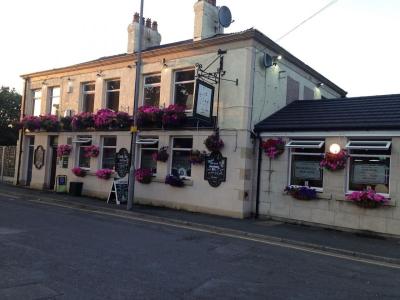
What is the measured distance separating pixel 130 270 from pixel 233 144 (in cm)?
904

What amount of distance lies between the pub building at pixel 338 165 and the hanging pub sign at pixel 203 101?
1.92 meters

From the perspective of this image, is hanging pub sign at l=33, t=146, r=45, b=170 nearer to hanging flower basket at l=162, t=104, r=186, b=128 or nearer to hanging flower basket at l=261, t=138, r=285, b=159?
hanging flower basket at l=162, t=104, r=186, b=128

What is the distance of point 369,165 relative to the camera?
1350cm

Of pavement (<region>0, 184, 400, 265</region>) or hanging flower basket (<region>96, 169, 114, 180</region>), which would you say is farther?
hanging flower basket (<region>96, 169, 114, 180</region>)

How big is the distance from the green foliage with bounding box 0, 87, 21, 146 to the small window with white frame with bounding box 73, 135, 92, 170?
80.5 feet

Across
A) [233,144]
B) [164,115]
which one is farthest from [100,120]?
[233,144]

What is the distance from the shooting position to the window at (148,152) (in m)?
18.3

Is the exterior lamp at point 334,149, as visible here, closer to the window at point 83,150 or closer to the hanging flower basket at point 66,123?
the window at point 83,150

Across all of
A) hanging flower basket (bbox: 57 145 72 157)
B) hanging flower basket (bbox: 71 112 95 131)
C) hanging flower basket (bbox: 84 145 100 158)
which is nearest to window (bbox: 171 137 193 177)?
hanging flower basket (bbox: 84 145 100 158)

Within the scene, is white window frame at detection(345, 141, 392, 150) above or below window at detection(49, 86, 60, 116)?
below

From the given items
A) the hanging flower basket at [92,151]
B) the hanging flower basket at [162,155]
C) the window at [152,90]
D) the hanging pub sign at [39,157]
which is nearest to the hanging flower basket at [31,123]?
the hanging pub sign at [39,157]

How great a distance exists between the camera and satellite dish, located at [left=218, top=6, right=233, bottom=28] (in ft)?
56.8

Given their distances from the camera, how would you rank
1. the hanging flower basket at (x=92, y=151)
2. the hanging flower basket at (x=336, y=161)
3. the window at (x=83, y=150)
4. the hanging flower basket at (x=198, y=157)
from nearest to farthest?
the hanging flower basket at (x=336, y=161)
the hanging flower basket at (x=198, y=157)
the hanging flower basket at (x=92, y=151)
the window at (x=83, y=150)

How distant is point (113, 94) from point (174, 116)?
522cm
